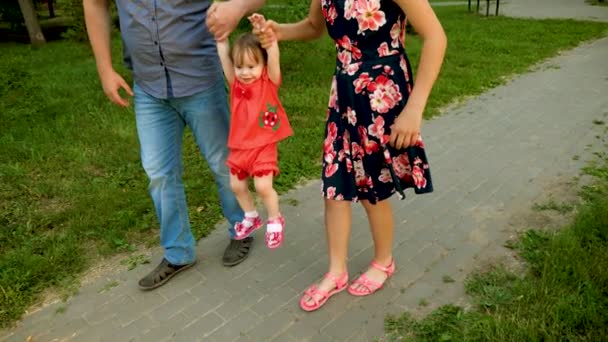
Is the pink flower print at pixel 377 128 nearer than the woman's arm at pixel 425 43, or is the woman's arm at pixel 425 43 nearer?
the woman's arm at pixel 425 43

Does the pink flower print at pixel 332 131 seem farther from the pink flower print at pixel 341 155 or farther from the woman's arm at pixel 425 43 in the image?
the woman's arm at pixel 425 43

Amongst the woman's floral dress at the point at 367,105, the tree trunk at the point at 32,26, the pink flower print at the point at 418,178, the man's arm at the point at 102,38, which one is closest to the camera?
the woman's floral dress at the point at 367,105

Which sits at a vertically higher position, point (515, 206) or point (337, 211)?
point (337, 211)

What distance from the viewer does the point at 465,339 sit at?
2.39 metres

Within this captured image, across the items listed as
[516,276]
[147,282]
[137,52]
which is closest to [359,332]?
[516,276]

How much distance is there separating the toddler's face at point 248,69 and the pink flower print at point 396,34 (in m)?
0.64

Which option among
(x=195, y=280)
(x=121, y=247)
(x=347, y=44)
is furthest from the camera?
(x=121, y=247)

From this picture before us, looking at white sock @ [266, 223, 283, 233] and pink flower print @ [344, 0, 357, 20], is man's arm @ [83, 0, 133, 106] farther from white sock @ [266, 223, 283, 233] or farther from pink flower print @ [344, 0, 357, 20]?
pink flower print @ [344, 0, 357, 20]

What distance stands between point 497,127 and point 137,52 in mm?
4171

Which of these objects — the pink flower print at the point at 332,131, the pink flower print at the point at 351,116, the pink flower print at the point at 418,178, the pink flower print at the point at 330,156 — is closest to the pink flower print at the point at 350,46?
the pink flower print at the point at 351,116

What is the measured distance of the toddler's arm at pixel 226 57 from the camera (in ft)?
8.24

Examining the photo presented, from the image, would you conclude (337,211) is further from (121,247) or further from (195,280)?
(121,247)

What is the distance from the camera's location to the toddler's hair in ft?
7.98

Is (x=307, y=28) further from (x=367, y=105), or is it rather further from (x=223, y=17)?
(x=367, y=105)
